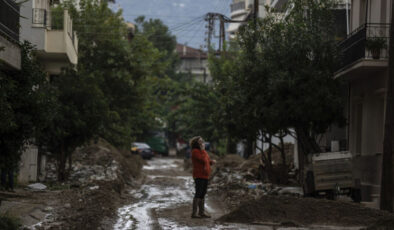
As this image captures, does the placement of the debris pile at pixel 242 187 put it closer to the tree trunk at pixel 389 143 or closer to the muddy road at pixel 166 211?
the muddy road at pixel 166 211

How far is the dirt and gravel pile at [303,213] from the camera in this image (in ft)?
→ 43.9

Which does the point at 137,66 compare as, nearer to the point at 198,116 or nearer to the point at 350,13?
the point at 198,116

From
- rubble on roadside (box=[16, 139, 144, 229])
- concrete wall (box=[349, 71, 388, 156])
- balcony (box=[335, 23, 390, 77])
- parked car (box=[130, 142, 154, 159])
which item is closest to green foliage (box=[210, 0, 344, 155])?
balcony (box=[335, 23, 390, 77])

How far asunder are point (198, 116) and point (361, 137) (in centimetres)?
2842

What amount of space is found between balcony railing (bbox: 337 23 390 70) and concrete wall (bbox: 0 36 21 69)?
32.5ft

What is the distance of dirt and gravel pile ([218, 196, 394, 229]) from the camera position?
527 inches

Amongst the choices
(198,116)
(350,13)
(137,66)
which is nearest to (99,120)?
(350,13)

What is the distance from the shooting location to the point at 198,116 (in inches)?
1934

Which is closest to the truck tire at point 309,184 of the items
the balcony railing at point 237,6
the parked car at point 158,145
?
the parked car at point 158,145

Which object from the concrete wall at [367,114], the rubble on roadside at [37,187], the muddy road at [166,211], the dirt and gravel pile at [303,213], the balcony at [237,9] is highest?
the balcony at [237,9]

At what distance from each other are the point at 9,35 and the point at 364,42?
10090 mm

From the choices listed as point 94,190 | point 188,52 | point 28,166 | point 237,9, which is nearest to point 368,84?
point 94,190

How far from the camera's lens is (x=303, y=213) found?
13.9 m

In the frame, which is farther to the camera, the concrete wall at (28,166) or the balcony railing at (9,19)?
the concrete wall at (28,166)
